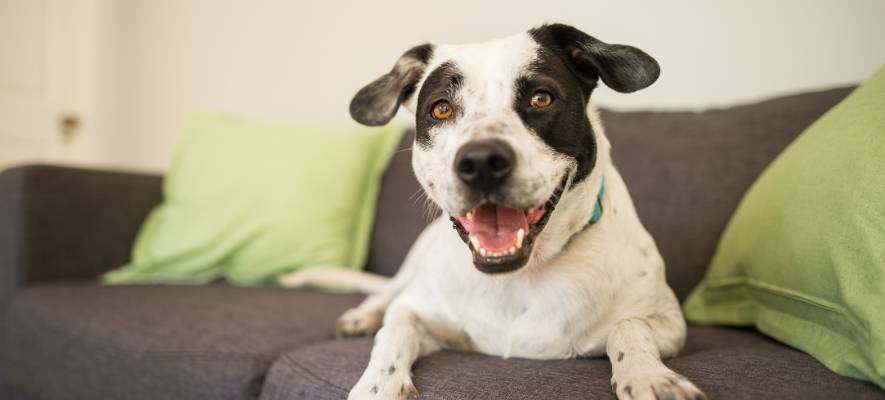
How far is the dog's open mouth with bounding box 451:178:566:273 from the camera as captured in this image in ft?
3.43

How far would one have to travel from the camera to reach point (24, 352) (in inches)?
75.2

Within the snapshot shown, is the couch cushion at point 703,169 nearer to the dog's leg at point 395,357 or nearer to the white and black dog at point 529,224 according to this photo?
the white and black dog at point 529,224

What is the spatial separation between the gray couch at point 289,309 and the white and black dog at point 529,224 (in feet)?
0.22

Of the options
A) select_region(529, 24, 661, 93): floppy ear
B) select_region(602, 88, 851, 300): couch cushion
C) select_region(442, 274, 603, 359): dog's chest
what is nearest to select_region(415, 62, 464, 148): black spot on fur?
select_region(529, 24, 661, 93): floppy ear

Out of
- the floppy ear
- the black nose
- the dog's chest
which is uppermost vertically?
the floppy ear

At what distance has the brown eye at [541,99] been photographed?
117 centimetres

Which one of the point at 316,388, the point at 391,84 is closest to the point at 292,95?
the point at 391,84

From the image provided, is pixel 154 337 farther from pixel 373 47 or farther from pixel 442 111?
pixel 373 47

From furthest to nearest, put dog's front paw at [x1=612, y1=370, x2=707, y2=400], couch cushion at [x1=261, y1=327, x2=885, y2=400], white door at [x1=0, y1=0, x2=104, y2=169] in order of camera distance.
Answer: white door at [x1=0, y1=0, x2=104, y2=169] → couch cushion at [x1=261, y1=327, x2=885, y2=400] → dog's front paw at [x1=612, y1=370, x2=707, y2=400]

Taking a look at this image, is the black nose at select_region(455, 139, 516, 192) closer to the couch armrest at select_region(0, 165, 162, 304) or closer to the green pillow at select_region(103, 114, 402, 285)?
the green pillow at select_region(103, 114, 402, 285)

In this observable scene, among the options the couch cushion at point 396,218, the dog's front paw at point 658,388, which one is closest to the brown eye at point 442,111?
the dog's front paw at point 658,388

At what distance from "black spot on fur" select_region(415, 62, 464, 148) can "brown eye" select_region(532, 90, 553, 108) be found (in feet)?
0.52

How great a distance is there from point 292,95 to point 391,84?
1980 mm

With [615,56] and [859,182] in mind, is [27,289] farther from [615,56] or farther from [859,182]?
[859,182]
